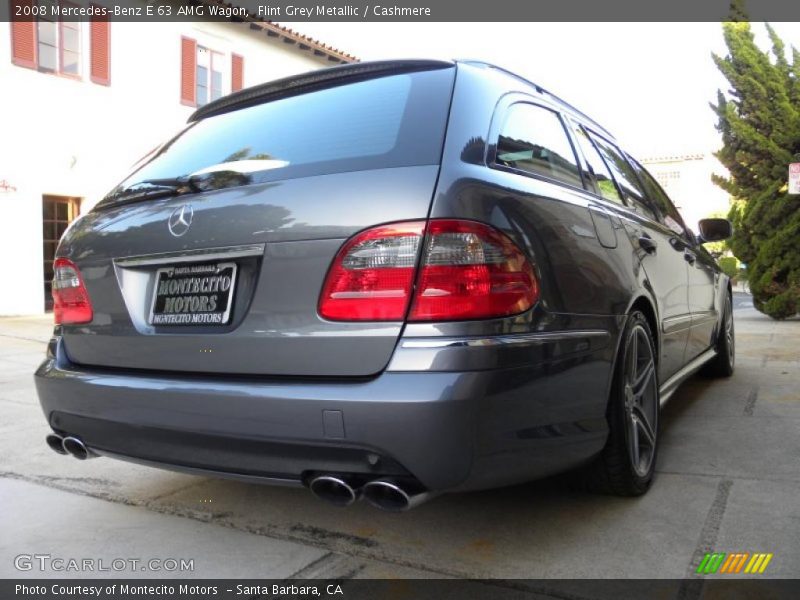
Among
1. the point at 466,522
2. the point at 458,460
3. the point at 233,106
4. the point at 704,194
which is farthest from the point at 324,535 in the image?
the point at 704,194

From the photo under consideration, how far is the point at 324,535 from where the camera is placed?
8.11 ft

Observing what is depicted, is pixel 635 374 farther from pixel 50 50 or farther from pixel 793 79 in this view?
pixel 50 50

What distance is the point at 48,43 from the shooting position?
1172 cm

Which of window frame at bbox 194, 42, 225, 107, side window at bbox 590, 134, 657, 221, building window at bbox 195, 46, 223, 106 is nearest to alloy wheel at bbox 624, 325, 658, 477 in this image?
side window at bbox 590, 134, 657, 221

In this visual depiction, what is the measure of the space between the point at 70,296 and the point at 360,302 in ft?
3.91

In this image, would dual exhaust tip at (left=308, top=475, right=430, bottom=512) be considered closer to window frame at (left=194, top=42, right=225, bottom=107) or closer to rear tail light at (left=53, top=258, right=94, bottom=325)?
rear tail light at (left=53, top=258, right=94, bottom=325)

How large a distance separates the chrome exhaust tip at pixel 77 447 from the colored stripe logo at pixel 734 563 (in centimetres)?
199

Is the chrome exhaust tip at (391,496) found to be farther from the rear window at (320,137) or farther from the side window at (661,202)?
the side window at (661,202)

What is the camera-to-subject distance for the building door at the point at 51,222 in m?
12.2

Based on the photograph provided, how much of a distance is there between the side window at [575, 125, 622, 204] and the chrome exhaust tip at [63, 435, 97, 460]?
214cm

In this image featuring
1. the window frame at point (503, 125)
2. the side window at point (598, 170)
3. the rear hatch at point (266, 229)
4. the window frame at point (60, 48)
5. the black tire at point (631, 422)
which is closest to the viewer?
the rear hatch at point (266, 229)

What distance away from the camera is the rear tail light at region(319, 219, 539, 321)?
1.85 m

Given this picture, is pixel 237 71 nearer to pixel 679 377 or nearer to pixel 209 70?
pixel 209 70

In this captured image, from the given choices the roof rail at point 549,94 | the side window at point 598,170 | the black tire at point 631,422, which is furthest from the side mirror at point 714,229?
the black tire at point 631,422
